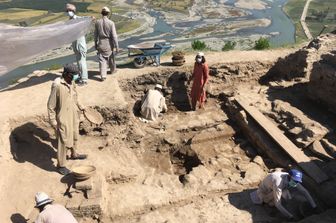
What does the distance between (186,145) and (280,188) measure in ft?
11.2

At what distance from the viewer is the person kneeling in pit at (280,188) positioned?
548 centimetres

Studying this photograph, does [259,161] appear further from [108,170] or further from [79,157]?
[79,157]

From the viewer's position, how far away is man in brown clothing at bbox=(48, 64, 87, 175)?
618 centimetres

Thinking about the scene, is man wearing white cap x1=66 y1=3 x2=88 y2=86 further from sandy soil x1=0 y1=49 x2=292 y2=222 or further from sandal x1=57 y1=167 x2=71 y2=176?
sandal x1=57 y1=167 x2=71 y2=176

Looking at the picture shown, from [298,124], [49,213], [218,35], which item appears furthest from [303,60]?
[218,35]

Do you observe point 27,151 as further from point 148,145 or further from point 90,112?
point 148,145

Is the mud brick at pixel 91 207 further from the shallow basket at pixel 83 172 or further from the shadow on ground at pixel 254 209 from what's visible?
the shadow on ground at pixel 254 209

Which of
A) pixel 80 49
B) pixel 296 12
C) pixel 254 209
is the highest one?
pixel 80 49

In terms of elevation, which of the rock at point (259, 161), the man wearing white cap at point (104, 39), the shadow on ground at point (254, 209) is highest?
the man wearing white cap at point (104, 39)

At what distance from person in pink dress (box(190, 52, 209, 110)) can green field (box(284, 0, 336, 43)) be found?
2702 cm

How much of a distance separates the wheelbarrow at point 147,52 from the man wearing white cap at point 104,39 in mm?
1161

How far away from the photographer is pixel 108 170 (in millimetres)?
7234

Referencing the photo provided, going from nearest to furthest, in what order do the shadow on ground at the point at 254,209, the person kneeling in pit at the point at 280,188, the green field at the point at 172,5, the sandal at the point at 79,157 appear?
the person kneeling in pit at the point at 280,188, the shadow on ground at the point at 254,209, the sandal at the point at 79,157, the green field at the point at 172,5

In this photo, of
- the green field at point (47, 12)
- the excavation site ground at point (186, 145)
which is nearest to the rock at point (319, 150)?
the excavation site ground at point (186, 145)
